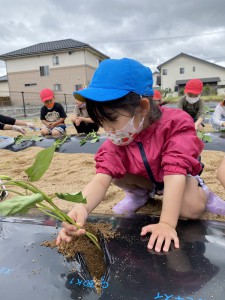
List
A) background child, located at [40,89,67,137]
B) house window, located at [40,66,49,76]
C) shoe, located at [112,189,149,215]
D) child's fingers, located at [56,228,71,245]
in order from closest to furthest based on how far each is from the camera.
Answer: child's fingers, located at [56,228,71,245], shoe, located at [112,189,149,215], background child, located at [40,89,67,137], house window, located at [40,66,49,76]

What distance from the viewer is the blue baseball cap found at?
2.96 ft

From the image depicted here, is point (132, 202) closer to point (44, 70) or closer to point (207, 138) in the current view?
point (207, 138)

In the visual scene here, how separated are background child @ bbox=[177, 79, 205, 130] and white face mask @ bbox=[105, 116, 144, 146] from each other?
101 inches

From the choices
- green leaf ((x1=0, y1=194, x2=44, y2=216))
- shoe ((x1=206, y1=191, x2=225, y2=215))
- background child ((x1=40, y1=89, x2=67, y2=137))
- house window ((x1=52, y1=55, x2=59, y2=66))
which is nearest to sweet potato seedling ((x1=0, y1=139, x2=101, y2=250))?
green leaf ((x1=0, y1=194, x2=44, y2=216))

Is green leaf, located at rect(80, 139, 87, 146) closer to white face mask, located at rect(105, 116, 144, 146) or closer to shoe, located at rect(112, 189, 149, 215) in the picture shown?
shoe, located at rect(112, 189, 149, 215)

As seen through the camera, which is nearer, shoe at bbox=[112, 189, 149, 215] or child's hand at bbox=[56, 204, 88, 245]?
child's hand at bbox=[56, 204, 88, 245]

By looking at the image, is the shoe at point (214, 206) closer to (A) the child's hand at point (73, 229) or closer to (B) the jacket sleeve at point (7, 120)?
(A) the child's hand at point (73, 229)

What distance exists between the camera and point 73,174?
211 centimetres

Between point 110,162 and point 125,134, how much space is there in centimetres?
14

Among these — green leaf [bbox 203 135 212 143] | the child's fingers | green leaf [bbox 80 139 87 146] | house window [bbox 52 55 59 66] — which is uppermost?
house window [bbox 52 55 59 66]

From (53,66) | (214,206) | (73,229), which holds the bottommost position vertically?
(214,206)

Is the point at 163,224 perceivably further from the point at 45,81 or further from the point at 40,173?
the point at 45,81

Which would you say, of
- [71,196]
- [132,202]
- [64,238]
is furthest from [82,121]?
[71,196]

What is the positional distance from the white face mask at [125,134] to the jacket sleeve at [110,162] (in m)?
0.06
